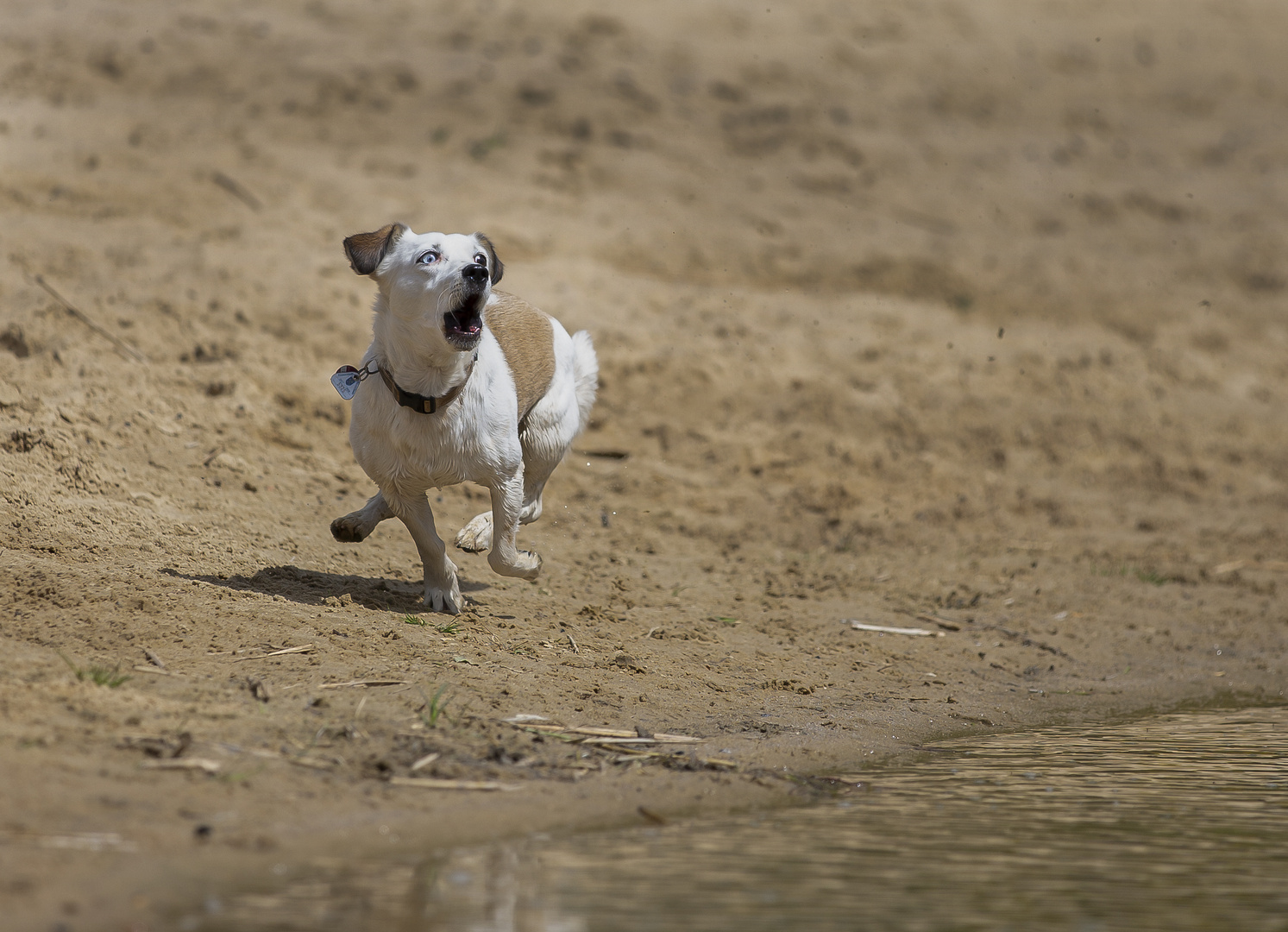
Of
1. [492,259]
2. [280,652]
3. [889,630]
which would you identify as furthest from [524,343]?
[889,630]

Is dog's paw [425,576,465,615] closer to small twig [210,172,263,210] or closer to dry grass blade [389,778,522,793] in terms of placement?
dry grass blade [389,778,522,793]

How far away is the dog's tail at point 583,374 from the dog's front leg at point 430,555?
4.75 ft

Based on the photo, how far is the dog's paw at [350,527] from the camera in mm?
6160

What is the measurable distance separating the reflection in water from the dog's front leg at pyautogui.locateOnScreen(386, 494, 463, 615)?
2336 mm

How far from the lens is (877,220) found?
1274 centimetres

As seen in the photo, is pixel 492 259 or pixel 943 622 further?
pixel 943 622

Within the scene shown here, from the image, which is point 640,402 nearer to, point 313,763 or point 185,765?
point 313,763

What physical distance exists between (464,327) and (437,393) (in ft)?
1.15

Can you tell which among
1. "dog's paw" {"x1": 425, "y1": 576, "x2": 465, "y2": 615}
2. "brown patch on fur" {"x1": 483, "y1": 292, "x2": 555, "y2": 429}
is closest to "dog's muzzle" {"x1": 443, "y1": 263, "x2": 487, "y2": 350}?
"brown patch on fur" {"x1": 483, "y1": 292, "x2": 555, "y2": 429}

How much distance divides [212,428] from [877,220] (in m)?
7.39

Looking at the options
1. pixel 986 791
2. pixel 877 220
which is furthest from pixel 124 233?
pixel 986 791

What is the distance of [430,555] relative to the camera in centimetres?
609

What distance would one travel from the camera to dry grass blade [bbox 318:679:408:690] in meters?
4.90

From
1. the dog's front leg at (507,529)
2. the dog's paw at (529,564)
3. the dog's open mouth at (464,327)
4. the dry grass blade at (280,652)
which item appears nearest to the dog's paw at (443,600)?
the dog's front leg at (507,529)
